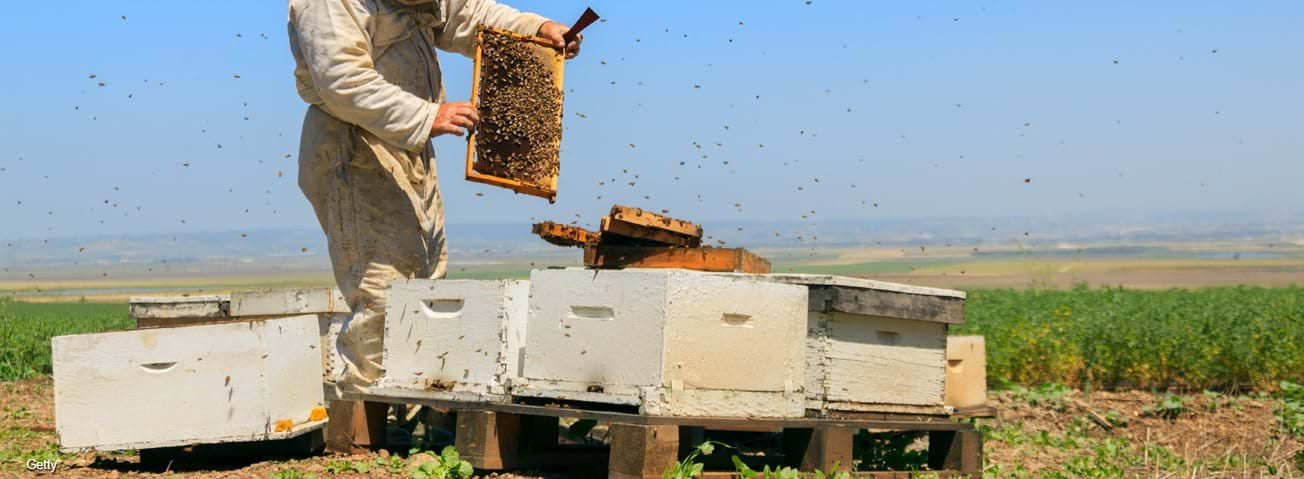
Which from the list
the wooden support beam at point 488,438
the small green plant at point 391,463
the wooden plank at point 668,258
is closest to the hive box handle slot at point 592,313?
the wooden support beam at point 488,438

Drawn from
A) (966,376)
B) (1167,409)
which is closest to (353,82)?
(966,376)

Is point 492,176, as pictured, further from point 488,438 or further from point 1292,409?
point 1292,409

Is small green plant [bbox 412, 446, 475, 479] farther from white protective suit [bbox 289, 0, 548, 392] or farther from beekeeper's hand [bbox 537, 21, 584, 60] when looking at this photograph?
beekeeper's hand [bbox 537, 21, 584, 60]

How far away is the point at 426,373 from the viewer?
18.3 feet

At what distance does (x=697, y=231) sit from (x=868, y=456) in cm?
134

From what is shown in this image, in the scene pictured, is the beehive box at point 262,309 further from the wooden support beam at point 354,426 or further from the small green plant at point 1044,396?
the small green plant at point 1044,396

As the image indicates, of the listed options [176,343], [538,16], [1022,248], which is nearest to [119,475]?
[176,343]

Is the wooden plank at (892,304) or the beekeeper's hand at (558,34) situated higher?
the beekeeper's hand at (558,34)

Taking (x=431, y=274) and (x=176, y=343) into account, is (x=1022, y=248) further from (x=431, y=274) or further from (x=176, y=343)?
(x=176, y=343)

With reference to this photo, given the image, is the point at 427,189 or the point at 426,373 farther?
the point at 427,189

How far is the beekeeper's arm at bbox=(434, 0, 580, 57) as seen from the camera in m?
6.46

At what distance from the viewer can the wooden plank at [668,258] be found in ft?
A: 19.0

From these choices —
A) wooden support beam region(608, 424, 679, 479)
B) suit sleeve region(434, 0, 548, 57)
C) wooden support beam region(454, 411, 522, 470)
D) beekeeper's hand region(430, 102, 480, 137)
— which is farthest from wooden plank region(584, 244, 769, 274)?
suit sleeve region(434, 0, 548, 57)

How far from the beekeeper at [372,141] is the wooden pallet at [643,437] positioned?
0.68 m
